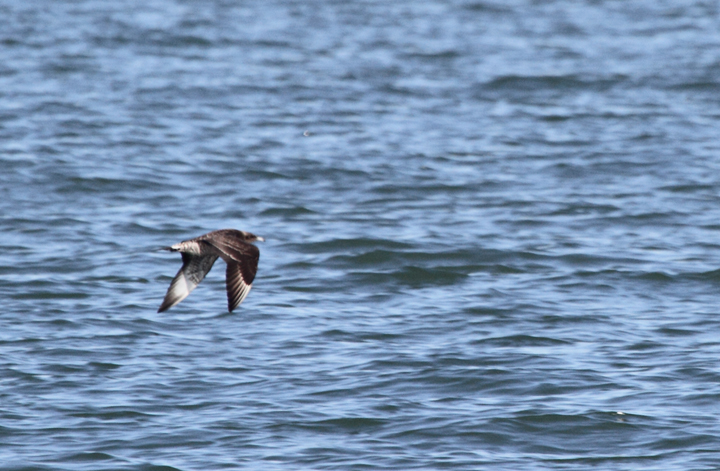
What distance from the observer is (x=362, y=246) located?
1273cm

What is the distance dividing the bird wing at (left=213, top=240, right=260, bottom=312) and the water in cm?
83

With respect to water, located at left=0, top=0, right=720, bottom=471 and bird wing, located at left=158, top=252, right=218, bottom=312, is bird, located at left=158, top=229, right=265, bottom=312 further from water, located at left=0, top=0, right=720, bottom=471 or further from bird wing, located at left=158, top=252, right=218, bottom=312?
water, located at left=0, top=0, right=720, bottom=471

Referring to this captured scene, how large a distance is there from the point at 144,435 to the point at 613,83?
1517 cm

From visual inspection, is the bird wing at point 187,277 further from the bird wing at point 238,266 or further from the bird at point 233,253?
the bird wing at point 238,266

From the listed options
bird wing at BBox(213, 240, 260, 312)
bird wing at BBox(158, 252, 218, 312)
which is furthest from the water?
bird wing at BBox(213, 240, 260, 312)

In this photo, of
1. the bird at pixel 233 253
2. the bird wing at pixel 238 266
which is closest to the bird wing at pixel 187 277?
the bird at pixel 233 253

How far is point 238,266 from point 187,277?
984 mm

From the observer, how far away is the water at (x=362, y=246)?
26.8 feet

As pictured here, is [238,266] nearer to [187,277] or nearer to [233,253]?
[233,253]

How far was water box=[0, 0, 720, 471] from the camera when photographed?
26.8 ft

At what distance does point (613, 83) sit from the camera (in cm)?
2138

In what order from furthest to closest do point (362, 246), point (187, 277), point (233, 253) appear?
1. point (362, 246)
2. point (187, 277)
3. point (233, 253)

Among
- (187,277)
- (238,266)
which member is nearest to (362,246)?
(187,277)

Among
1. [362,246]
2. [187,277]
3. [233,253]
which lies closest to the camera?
[233,253]
